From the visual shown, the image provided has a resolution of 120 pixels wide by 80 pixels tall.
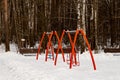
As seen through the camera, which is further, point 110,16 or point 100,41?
point 110,16

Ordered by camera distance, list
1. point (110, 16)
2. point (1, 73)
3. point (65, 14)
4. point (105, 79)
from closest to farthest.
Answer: point (105, 79) < point (1, 73) < point (110, 16) < point (65, 14)

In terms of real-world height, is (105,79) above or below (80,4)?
below

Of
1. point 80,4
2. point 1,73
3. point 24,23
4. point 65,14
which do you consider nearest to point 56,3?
point 65,14

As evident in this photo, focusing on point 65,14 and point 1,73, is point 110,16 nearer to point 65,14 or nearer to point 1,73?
point 65,14

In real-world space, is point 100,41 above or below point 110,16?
below

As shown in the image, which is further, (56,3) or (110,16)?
(56,3)

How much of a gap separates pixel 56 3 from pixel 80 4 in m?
15.7

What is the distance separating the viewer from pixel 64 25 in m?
38.6

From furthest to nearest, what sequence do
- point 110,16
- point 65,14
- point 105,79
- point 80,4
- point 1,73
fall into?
point 65,14, point 110,16, point 80,4, point 1,73, point 105,79

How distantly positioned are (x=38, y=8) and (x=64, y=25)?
518 cm

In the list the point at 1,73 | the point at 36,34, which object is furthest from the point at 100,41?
the point at 1,73

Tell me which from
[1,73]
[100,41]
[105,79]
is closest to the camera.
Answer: [105,79]

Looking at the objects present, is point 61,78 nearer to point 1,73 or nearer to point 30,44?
point 1,73

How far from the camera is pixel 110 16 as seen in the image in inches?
1469
